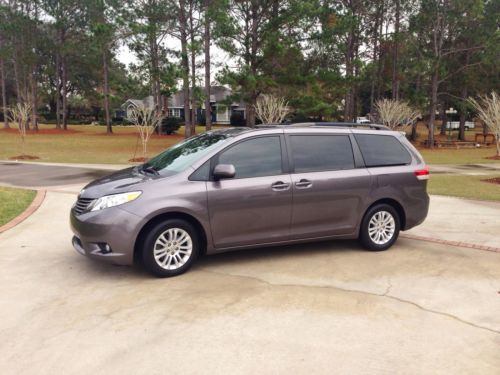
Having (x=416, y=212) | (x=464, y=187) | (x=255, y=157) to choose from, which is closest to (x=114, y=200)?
(x=255, y=157)

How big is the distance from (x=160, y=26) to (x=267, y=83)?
8.81 metres

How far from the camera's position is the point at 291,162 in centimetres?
580

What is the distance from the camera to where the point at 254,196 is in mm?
5473

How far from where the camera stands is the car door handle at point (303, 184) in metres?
5.73

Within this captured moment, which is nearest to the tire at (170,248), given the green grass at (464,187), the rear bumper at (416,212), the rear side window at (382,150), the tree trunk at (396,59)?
the rear side window at (382,150)

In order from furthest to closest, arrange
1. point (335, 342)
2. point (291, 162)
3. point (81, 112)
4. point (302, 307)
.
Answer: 1. point (81, 112)
2. point (291, 162)
3. point (302, 307)
4. point (335, 342)

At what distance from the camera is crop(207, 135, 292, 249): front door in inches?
211

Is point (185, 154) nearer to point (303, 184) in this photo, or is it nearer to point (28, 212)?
point (303, 184)

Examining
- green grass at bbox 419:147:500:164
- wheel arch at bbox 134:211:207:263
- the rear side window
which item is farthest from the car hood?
green grass at bbox 419:147:500:164

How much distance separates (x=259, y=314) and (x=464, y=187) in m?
10.1

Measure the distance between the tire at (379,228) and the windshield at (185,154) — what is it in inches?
87.1

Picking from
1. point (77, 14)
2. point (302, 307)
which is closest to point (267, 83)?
point (302, 307)

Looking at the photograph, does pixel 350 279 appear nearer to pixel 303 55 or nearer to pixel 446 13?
pixel 303 55

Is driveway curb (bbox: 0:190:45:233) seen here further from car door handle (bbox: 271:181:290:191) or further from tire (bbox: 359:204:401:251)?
tire (bbox: 359:204:401:251)
